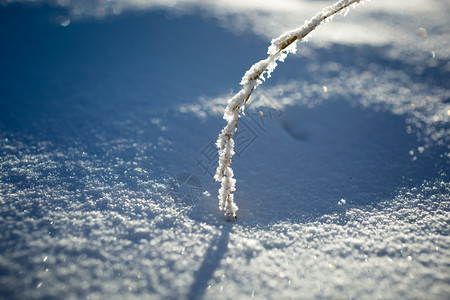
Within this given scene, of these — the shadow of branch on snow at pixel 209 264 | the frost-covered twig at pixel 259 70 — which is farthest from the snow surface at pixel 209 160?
the frost-covered twig at pixel 259 70

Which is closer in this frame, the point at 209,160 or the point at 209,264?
the point at 209,264

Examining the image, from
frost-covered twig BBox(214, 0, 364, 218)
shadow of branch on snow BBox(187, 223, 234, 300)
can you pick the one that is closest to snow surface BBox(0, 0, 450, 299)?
shadow of branch on snow BBox(187, 223, 234, 300)

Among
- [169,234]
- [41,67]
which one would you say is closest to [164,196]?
[169,234]

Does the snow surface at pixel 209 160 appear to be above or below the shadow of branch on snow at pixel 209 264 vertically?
above

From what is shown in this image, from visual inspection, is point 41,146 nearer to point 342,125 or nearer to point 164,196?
point 164,196

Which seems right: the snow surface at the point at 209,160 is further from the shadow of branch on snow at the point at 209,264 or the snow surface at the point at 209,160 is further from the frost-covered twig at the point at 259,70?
the frost-covered twig at the point at 259,70

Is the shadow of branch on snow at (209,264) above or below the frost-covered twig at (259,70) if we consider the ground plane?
below

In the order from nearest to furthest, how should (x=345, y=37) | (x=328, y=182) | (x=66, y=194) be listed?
(x=66, y=194)
(x=328, y=182)
(x=345, y=37)

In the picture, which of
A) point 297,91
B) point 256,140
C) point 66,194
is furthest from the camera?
point 297,91
